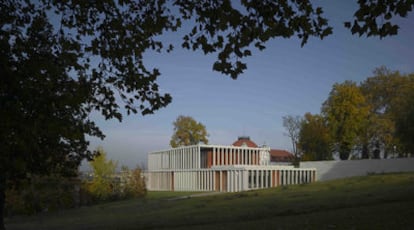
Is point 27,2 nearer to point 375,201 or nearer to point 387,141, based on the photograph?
point 375,201

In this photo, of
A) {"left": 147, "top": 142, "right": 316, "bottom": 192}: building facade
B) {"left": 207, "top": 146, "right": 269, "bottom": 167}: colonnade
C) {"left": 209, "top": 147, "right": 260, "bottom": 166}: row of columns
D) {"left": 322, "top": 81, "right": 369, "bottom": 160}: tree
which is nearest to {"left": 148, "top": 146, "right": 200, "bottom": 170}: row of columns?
{"left": 147, "top": 142, "right": 316, "bottom": 192}: building facade

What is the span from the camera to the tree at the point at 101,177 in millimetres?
38125

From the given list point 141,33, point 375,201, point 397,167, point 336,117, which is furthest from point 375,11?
point 336,117

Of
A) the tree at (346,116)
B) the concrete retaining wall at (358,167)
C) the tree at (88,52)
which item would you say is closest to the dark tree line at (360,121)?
the tree at (346,116)

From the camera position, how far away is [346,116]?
154 ft

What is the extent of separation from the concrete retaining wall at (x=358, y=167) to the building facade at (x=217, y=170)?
134cm

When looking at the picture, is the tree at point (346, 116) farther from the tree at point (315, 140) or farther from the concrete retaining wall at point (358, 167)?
the concrete retaining wall at point (358, 167)

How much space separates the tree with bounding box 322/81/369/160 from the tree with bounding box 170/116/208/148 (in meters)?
21.3

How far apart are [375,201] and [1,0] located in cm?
1449

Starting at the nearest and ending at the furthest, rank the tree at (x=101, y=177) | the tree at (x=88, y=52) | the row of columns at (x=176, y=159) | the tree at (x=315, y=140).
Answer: the tree at (x=88, y=52) → the tree at (x=101, y=177) → the tree at (x=315, y=140) → the row of columns at (x=176, y=159)

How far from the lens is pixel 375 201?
17.1 metres

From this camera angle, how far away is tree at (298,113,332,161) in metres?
51.7

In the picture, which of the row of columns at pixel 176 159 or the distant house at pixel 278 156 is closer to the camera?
the row of columns at pixel 176 159

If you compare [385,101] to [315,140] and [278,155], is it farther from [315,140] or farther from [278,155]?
[278,155]
